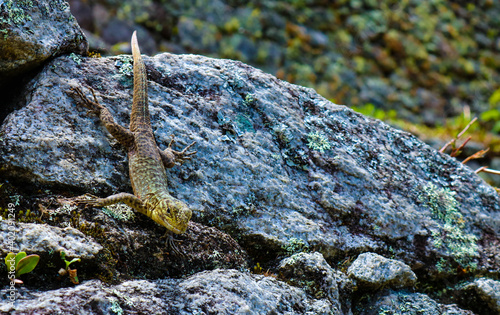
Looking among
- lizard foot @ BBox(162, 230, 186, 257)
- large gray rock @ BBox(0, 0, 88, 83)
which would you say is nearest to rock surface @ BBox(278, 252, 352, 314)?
lizard foot @ BBox(162, 230, 186, 257)

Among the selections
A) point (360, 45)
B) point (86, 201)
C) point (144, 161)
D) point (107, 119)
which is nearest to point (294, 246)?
point (144, 161)

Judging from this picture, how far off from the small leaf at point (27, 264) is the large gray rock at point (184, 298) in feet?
0.50

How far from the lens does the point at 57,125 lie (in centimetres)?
416

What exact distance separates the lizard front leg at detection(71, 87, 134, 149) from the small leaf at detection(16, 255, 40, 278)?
1.65 metres

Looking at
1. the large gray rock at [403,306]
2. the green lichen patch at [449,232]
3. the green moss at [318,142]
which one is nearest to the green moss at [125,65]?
the green moss at [318,142]

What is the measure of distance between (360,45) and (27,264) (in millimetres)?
13738

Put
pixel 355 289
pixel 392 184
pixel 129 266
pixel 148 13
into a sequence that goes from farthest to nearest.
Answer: pixel 148 13, pixel 392 184, pixel 355 289, pixel 129 266

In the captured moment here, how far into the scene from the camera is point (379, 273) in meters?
4.45

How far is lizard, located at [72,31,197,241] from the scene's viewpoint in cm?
388

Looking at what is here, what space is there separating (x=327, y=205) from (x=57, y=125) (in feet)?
9.99

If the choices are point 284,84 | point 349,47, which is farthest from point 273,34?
point 284,84

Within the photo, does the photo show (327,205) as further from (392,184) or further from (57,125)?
(57,125)

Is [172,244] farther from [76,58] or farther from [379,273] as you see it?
[76,58]

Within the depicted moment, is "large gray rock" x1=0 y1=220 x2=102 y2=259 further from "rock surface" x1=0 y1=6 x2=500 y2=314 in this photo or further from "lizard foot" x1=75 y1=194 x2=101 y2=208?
"lizard foot" x1=75 y1=194 x2=101 y2=208
